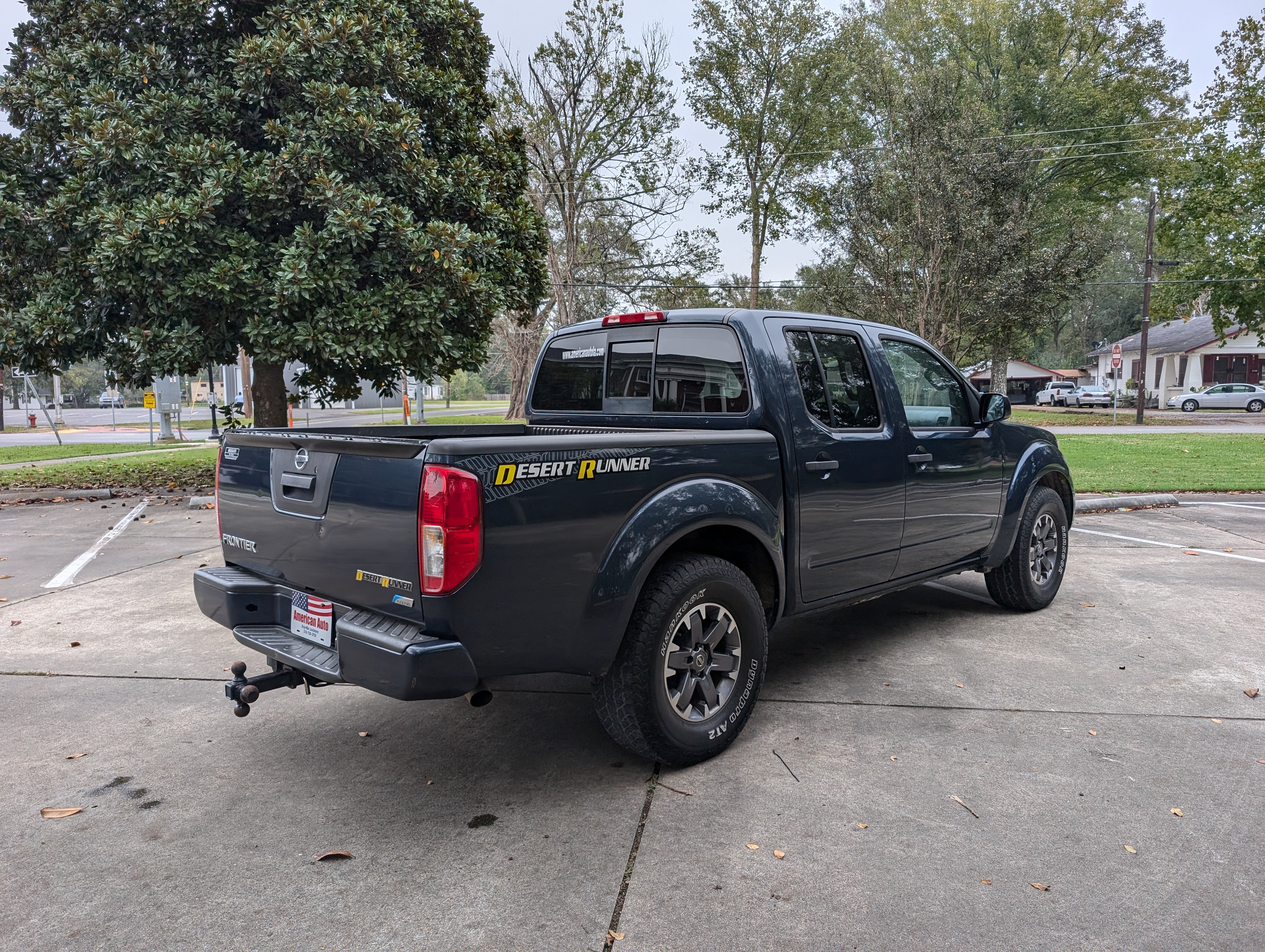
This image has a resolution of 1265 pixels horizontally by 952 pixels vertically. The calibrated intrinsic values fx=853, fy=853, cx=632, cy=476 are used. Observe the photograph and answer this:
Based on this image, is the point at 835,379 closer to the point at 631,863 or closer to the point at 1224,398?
the point at 631,863

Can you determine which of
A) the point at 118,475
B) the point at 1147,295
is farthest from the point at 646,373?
the point at 1147,295

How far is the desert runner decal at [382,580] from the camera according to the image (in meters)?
2.82

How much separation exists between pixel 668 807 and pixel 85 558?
22.9 ft

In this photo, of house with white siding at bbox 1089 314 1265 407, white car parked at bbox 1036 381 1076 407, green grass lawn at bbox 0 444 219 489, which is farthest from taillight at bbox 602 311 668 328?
white car parked at bbox 1036 381 1076 407

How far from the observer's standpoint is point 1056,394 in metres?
54.8

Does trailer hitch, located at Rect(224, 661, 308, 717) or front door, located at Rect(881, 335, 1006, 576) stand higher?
front door, located at Rect(881, 335, 1006, 576)

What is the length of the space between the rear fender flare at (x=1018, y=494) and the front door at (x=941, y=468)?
0.28 feet

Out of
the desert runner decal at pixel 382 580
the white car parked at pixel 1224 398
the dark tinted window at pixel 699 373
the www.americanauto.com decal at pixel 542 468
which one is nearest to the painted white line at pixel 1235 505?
the dark tinted window at pixel 699 373

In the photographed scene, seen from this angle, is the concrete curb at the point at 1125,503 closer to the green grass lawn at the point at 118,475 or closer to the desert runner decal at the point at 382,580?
the desert runner decal at the point at 382,580

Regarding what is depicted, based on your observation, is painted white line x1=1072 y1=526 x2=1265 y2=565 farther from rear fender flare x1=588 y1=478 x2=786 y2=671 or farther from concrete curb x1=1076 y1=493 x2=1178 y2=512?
rear fender flare x1=588 y1=478 x2=786 y2=671

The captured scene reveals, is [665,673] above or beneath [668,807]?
above

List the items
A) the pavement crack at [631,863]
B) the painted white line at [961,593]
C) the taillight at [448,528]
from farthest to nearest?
1. the painted white line at [961,593]
2. the taillight at [448,528]
3. the pavement crack at [631,863]

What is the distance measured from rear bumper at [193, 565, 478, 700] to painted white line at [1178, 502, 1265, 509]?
1103 centimetres

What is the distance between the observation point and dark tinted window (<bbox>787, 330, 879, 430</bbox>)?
418cm
